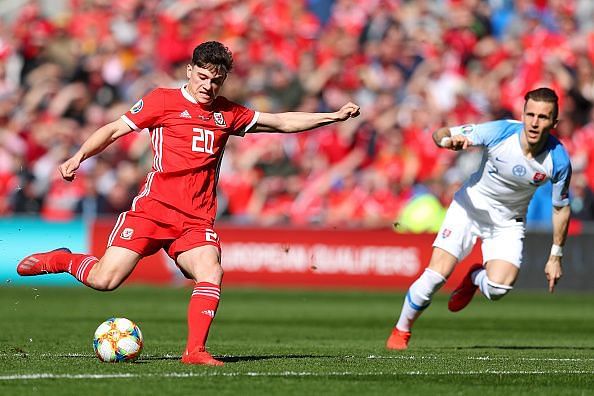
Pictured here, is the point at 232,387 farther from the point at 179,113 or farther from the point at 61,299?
the point at 61,299

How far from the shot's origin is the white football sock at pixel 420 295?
11992 millimetres

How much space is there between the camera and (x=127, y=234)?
9.98m

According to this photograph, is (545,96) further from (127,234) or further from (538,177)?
(127,234)

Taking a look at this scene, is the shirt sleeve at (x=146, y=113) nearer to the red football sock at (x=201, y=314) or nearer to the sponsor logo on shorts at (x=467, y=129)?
the red football sock at (x=201, y=314)

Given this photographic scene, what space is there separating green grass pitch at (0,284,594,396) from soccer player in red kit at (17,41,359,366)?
771 millimetres

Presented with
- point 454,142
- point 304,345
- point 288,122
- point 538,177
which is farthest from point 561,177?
point 304,345

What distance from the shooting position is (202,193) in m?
10.1

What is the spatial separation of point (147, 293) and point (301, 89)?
5.43 meters

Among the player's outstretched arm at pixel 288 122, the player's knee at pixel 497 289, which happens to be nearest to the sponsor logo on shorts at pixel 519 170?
the player's knee at pixel 497 289

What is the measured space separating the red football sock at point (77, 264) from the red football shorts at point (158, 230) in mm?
263

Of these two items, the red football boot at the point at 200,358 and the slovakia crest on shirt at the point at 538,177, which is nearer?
the red football boot at the point at 200,358

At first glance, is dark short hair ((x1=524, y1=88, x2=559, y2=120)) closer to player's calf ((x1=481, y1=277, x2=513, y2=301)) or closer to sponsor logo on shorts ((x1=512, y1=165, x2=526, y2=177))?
sponsor logo on shorts ((x1=512, y1=165, x2=526, y2=177))

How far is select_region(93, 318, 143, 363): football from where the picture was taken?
9641 mm

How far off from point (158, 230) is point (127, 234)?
25 cm
